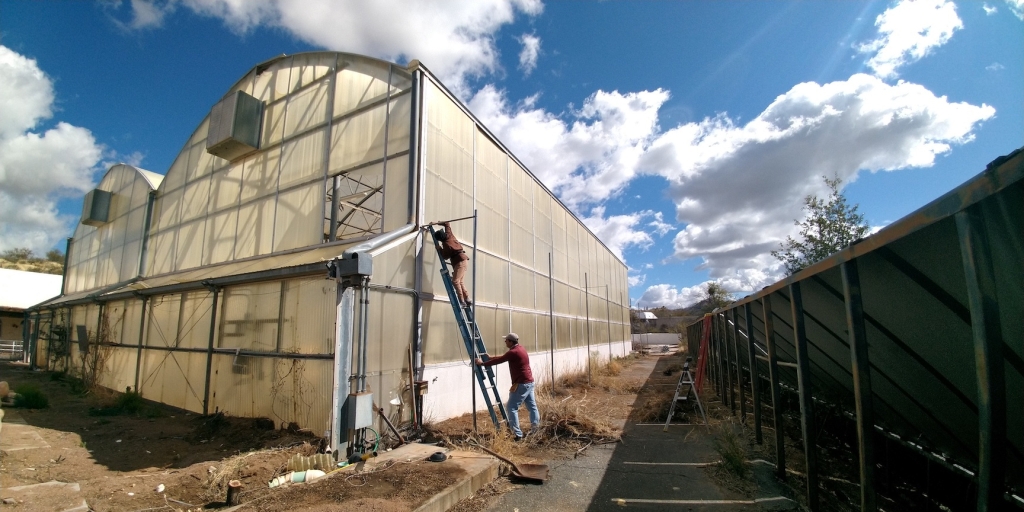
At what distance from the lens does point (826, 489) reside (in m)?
5.26

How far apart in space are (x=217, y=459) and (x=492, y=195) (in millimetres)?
8199

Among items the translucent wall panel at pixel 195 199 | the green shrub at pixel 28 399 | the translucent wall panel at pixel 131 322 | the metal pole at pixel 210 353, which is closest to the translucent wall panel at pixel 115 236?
the translucent wall panel at pixel 195 199

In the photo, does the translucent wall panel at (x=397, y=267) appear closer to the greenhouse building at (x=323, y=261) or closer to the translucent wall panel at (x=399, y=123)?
the greenhouse building at (x=323, y=261)

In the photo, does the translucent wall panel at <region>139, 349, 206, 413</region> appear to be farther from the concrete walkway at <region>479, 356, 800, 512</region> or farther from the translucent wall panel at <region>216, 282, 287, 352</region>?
the concrete walkway at <region>479, 356, 800, 512</region>

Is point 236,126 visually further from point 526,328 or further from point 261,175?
point 526,328

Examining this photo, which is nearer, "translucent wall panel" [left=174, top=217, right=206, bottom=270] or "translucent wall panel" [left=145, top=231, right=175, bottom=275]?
"translucent wall panel" [left=174, top=217, right=206, bottom=270]

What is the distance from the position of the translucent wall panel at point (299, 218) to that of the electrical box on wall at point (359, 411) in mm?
4656

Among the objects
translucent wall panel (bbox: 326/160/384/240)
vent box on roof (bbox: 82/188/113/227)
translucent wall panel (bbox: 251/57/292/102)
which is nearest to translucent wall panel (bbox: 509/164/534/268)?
translucent wall panel (bbox: 326/160/384/240)

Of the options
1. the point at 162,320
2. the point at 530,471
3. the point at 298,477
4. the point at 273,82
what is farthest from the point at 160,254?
the point at 530,471

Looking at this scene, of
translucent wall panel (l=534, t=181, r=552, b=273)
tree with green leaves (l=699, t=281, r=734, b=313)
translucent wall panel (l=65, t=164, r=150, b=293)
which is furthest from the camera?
tree with green leaves (l=699, t=281, r=734, b=313)

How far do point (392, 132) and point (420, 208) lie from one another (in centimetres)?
188

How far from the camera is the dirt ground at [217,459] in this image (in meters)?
4.86

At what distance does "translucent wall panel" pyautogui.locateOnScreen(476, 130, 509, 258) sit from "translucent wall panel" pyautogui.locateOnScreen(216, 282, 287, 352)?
15.5 feet

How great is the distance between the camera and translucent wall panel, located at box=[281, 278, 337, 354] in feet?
24.1
